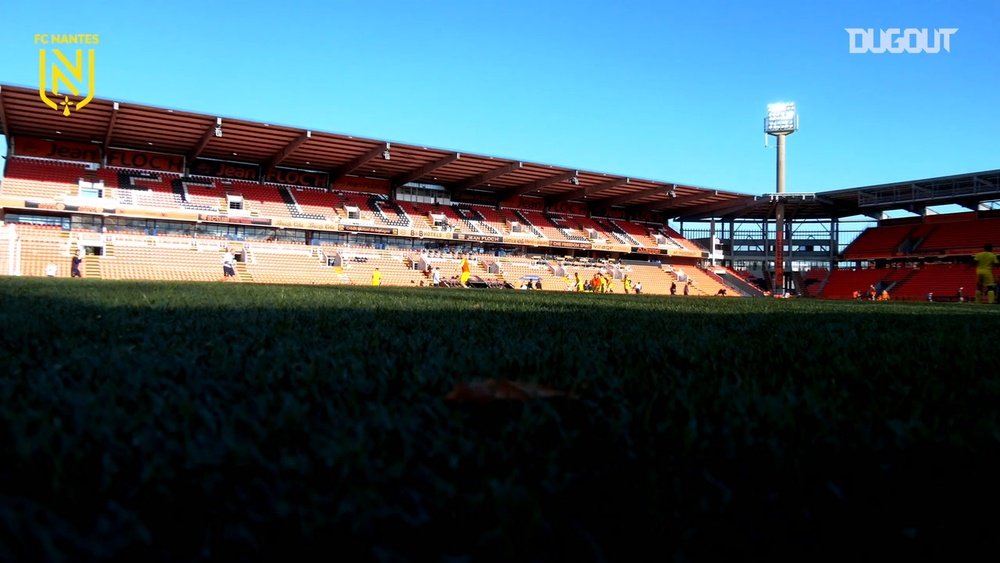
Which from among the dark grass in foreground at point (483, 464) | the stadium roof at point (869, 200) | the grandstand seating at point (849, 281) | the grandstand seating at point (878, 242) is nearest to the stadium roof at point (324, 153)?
the stadium roof at point (869, 200)

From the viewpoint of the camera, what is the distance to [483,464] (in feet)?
2.82

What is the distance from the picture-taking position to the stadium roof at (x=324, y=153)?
25156 mm

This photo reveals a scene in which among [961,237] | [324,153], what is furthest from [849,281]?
[324,153]

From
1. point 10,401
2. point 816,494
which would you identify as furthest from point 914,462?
point 10,401

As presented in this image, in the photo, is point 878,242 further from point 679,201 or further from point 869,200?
point 679,201

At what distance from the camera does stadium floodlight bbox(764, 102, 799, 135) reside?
176 feet

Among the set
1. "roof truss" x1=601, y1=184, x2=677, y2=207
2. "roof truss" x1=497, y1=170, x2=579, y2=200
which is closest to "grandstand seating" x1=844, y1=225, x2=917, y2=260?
"roof truss" x1=601, y1=184, x2=677, y2=207

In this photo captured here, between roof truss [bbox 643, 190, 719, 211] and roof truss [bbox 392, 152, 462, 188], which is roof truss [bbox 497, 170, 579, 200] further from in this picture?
roof truss [bbox 643, 190, 719, 211]

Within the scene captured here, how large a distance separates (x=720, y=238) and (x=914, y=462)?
5320 cm

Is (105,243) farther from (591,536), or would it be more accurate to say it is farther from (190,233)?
(591,536)

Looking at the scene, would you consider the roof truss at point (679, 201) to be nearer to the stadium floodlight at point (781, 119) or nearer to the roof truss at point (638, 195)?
the roof truss at point (638, 195)

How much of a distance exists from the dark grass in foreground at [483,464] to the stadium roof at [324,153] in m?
27.6

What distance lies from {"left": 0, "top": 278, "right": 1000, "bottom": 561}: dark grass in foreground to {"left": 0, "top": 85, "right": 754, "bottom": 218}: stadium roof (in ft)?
90.4

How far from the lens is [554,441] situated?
1.00 m
